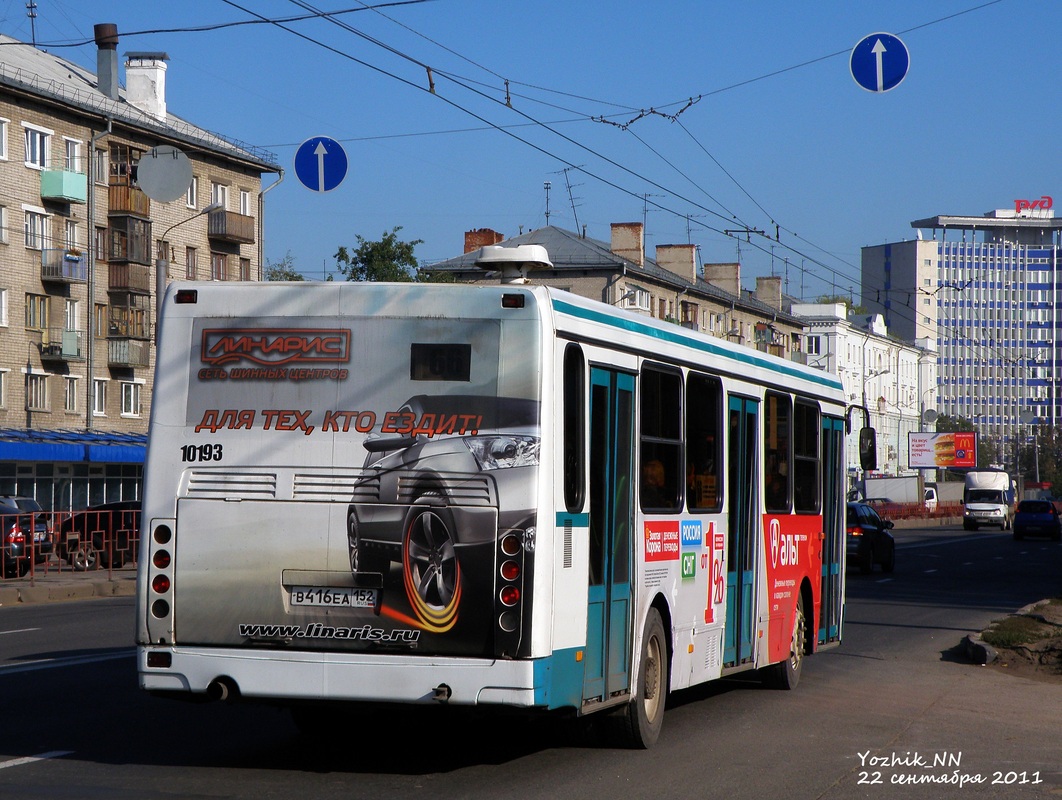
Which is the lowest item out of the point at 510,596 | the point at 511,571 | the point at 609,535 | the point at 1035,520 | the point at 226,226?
the point at 1035,520

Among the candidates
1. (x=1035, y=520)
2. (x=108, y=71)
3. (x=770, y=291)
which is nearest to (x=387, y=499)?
(x=108, y=71)

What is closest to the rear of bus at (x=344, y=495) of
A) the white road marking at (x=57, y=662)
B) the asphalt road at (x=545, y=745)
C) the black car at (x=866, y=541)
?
the asphalt road at (x=545, y=745)

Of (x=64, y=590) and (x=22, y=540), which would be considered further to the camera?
(x=22, y=540)

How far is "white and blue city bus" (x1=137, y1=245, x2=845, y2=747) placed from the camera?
295 inches

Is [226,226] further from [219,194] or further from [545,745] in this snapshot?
[545,745]

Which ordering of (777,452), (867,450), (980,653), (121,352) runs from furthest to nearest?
(121,352) < (980,653) < (867,450) < (777,452)

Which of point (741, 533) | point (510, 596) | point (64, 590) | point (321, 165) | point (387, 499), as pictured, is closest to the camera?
point (510, 596)

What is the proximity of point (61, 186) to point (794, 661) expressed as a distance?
145ft

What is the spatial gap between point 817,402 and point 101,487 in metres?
44.0

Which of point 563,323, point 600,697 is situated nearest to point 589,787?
point 600,697

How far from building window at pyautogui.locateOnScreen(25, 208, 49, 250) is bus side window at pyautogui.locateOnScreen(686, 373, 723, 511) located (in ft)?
147

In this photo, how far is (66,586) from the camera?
935 inches

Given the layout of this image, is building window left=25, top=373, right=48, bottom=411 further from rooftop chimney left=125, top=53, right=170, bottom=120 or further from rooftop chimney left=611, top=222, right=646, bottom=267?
rooftop chimney left=611, top=222, right=646, bottom=267

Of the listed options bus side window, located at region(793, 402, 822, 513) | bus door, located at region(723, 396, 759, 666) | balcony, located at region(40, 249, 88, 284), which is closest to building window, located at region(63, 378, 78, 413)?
balcony, located at region(40, 249, 88, 284)
